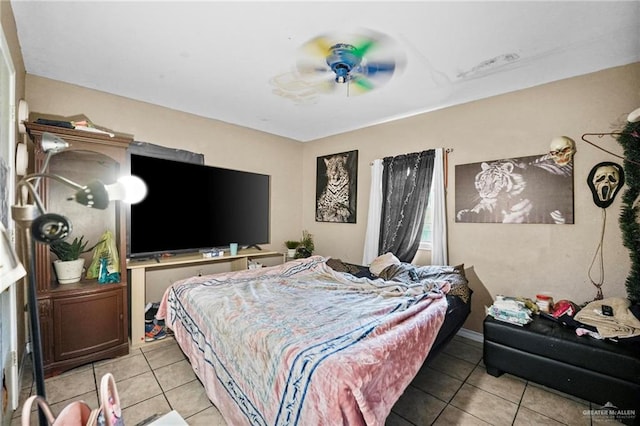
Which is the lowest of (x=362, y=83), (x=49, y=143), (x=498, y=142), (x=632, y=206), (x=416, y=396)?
(x=416, y=396)

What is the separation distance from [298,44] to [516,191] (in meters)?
2.39

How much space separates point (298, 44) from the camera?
6.63 ft

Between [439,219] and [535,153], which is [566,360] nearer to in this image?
[439,219]

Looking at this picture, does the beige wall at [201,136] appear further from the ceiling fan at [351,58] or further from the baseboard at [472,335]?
the baseboard at [472,335]

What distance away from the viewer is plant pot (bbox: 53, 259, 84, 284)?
2371 mm

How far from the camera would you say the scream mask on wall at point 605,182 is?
2.23m

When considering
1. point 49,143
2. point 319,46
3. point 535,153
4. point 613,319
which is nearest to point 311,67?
point 319,46

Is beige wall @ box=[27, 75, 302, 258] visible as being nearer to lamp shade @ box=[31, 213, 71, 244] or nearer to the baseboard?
lamp shade @ box=[31, 213, 71, 244]

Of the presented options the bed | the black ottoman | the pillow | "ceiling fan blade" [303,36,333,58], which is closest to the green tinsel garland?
the black ottoman

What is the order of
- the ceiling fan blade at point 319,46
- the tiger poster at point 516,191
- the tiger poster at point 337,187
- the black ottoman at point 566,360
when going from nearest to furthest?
1. the black ottoman at point 566,360
2. the ceiling fan blade at point 319,46
3. the tiger poster at point 516,191
4. the tiger poster at point 337,187

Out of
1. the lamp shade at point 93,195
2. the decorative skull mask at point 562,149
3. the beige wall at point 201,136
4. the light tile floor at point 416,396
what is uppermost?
the beige wall at point 201,136

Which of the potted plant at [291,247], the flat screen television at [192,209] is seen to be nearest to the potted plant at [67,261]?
the flat screen television at [192,209]

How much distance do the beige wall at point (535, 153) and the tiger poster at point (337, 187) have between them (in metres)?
0.82

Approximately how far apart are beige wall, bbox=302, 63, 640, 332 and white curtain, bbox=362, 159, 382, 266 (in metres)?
0.44
